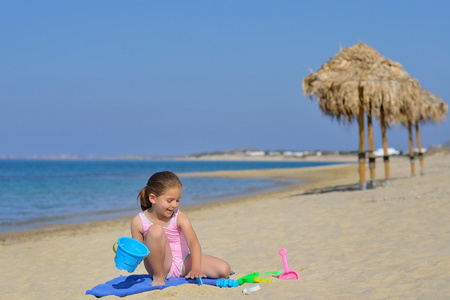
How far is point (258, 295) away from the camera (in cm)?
376

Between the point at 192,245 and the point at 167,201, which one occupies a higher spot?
the point at 167,201

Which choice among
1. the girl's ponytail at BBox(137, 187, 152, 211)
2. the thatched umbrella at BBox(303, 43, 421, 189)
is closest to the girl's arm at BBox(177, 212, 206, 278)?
the girl's ponytail at BBox(137, 187, 152, 211)

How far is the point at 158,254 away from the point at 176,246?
0.30 metres

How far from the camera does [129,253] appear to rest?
142 inches

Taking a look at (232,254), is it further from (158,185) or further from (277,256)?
(158,185)

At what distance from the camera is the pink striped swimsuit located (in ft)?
13.1

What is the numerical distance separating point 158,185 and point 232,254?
2632 millimetres

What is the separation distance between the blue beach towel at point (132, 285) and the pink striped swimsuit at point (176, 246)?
0.08 metres

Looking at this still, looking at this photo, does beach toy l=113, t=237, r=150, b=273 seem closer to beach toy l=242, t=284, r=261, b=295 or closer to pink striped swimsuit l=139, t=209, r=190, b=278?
pink striped swimsuit l=139, t=209, r=190, b=278

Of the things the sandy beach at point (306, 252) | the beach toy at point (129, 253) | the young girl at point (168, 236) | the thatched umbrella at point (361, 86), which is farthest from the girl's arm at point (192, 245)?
the thatched umbrella at point (361, 86)

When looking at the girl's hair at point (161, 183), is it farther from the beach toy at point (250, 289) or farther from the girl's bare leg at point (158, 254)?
the beach toy at point (250, 289)

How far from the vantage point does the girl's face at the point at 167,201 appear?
12.4 feet

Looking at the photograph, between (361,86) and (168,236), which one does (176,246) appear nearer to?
(168,236)

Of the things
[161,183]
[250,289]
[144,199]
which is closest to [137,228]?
[144,199]
